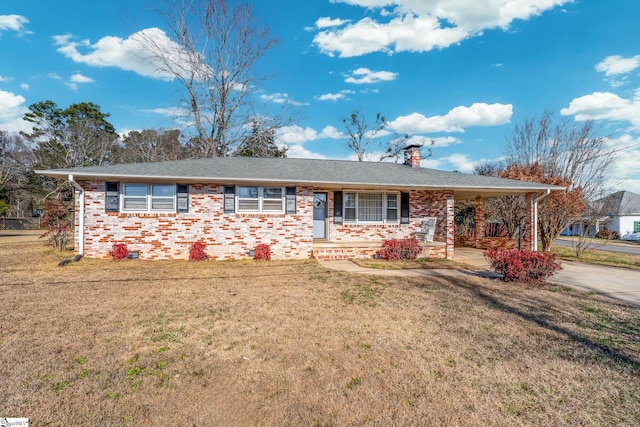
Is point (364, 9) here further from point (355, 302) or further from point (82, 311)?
point (82, 311)

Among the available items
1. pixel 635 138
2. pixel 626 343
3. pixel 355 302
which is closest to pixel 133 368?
pixel 355 302

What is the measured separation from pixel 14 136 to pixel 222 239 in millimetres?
39143

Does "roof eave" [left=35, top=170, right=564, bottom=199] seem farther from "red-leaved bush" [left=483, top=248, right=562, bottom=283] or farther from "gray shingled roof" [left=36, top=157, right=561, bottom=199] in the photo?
"red-leaved bush" [left=483, top=248, right=562, bottom=283]

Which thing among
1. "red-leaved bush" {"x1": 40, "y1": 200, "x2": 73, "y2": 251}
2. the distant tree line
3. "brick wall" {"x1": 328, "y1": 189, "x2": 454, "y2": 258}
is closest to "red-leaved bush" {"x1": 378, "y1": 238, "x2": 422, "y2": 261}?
"brick wall" {"x1": 328, "y1": 189, "x2": 454, "y2": 258}

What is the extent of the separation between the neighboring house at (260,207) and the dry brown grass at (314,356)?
379 cm

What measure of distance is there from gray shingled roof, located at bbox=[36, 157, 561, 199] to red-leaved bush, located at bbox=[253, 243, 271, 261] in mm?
2173

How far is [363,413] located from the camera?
2543 mm

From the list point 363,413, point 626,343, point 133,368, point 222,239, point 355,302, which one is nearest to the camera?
point 363,413

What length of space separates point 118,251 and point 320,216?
22.5 ft

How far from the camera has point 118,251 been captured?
9906mm

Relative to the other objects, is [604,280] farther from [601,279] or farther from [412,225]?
[412,225]

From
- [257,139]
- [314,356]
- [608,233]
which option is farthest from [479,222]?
[608,233]

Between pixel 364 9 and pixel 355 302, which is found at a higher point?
pixel 364 9

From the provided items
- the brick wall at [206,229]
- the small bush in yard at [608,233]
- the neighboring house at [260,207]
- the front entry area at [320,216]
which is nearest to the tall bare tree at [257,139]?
the neighboring house at [260,207]
